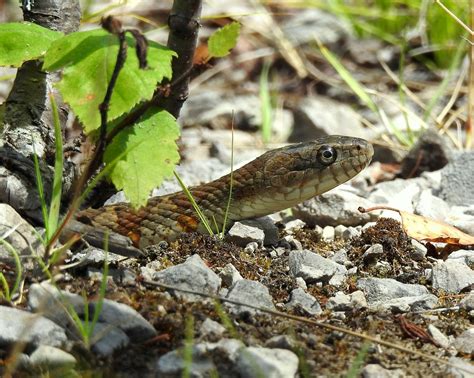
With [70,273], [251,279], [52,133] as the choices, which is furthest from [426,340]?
[52,133]

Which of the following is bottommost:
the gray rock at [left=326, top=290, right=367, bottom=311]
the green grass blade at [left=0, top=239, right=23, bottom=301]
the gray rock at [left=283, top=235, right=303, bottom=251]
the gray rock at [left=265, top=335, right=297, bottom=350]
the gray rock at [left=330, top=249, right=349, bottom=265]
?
the gray rock at [left=283, top=235, right=303, bottom=251]

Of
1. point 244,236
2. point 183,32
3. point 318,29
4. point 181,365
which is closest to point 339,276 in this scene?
point 244,236

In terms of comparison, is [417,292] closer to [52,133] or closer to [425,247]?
[425,247]

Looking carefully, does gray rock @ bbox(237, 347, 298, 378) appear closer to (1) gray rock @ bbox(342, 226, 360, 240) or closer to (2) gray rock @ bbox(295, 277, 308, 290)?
(2) gray rock @ bbox(295, 277, 308, 290)

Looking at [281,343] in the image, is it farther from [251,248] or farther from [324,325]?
[251,248]

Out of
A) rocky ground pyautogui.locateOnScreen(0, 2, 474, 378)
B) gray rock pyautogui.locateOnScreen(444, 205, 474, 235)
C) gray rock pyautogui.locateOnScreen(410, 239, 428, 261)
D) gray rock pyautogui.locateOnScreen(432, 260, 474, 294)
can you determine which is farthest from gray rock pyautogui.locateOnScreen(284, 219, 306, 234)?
gray rock pyautogui.locateOnScreen(432, 260, 474, 294)

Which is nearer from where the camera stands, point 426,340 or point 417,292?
point 426,340
